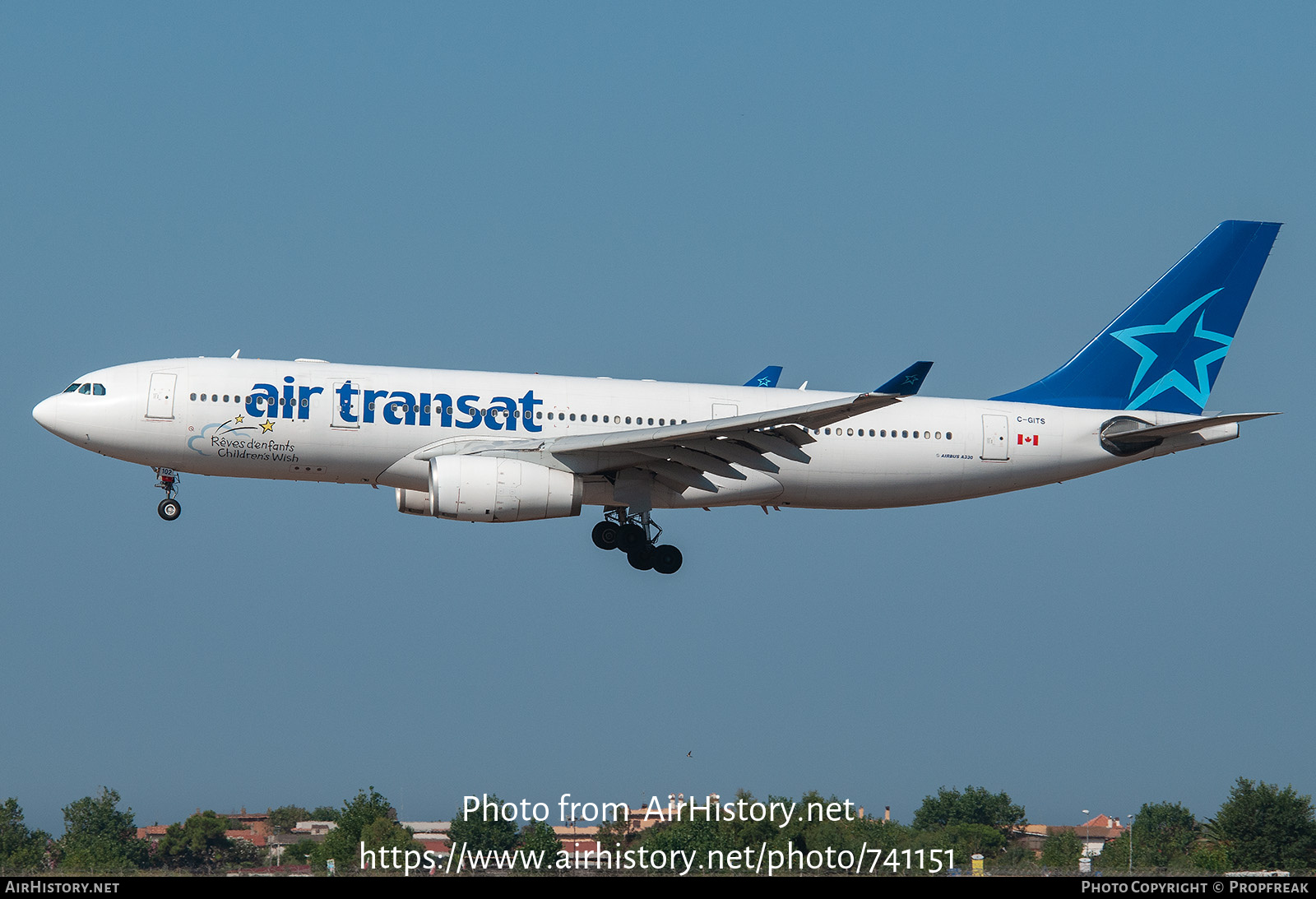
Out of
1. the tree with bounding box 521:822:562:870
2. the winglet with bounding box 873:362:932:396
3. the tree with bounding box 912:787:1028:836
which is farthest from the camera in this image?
the tree with bounding box 912:787:1028:836

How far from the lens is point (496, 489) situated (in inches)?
1299

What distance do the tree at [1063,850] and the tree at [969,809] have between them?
34.0 metres

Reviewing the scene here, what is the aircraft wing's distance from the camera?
1278 inches

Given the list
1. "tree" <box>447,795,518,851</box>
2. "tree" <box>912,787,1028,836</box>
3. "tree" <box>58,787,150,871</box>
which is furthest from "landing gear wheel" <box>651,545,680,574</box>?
"tree" <box>912,787,1028,836</box>

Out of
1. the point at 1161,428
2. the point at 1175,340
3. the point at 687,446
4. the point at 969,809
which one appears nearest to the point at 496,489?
the point at 687,446

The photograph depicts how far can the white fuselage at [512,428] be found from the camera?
33531 mm

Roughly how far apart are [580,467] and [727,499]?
13.2ft

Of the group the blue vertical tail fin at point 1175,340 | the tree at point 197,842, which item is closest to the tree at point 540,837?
the tree at point 197,842

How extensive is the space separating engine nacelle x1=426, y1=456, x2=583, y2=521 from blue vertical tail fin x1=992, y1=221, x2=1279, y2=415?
12261mm

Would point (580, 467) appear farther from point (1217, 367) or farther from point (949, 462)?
point (1217, 367)

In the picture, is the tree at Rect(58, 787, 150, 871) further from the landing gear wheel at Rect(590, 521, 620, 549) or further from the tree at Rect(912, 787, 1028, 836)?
the tree at Rect(912, 787, 1028, 836)

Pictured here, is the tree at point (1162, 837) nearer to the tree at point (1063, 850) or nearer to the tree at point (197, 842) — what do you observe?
the tree at point (1063, 850)

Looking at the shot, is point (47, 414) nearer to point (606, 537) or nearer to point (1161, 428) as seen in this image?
point (606, 537)
